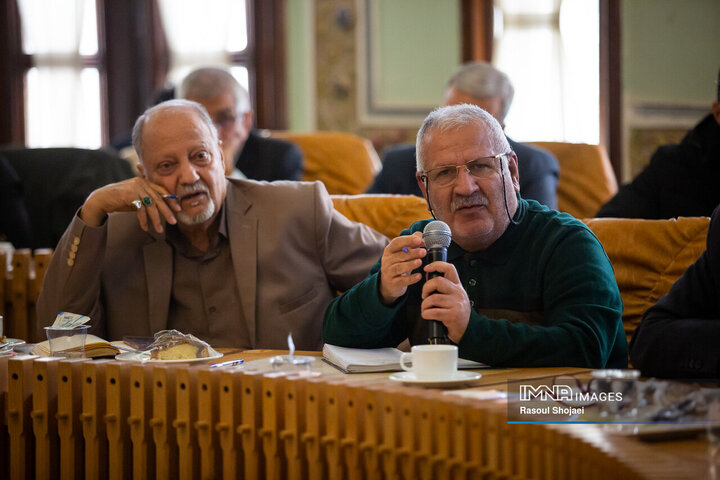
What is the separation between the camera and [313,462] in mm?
1740

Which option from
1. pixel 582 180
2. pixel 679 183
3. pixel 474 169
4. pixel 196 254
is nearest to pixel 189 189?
pixel 196 254

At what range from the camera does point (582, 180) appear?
461 cm

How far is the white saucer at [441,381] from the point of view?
1695mm

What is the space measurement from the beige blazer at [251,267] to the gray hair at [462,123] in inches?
27.5

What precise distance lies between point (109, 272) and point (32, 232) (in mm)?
2771

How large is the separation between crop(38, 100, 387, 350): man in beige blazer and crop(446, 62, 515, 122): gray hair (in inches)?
73.5

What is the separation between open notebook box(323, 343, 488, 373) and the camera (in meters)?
1.92

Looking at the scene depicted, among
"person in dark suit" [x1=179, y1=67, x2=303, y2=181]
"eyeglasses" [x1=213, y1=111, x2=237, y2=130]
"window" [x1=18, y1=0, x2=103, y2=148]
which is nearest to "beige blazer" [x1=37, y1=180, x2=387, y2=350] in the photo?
"person in dark suit" [x1=179, y1=67, x2=303, y2=181]

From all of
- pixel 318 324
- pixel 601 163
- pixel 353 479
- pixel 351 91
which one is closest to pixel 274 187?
pixel 318 324

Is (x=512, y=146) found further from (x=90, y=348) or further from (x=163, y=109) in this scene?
(x=90, y=348)

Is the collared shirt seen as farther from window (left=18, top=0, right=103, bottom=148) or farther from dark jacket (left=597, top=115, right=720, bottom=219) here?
window (left=18, top=0, right=103, bottom=148)

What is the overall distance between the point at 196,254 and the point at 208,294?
0.16 m

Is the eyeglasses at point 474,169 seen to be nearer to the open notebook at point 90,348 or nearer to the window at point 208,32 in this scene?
the open notebook at point 90,348

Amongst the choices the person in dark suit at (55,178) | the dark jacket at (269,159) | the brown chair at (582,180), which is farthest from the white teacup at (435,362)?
the person in dark suit at (55,178)
